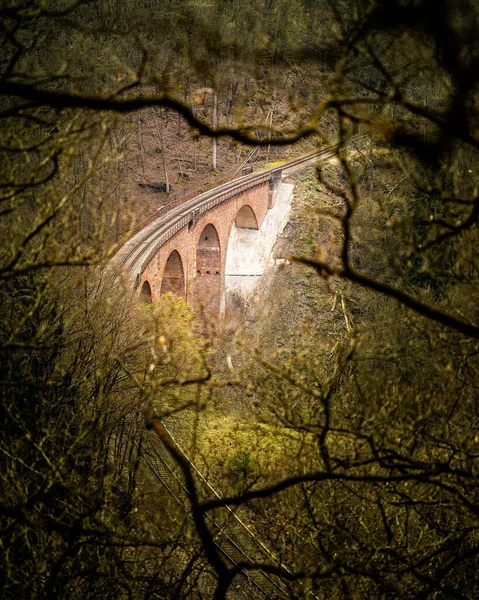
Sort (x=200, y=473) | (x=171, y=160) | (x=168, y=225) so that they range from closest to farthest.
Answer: (x=200, y=473)
(x=168, y=225)
(x=171, y=160)

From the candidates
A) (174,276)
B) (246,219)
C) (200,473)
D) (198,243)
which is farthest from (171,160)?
(200,473)

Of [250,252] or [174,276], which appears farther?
[250,252]

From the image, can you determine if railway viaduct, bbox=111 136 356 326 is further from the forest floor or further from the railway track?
the forest floor

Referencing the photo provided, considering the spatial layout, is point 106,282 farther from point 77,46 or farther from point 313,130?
point 313,130

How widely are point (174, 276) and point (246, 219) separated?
10657mm

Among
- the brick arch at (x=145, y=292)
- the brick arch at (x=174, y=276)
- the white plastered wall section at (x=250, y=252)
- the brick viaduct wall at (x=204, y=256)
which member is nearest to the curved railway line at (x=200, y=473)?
the brick viaduct wall at (x=204, y=256)

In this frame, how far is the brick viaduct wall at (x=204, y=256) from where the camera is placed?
21088mm

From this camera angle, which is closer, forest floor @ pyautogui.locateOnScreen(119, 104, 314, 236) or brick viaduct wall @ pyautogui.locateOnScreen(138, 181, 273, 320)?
brick viaduct wall @ pyautogui.locateOnScreen(138, 181, 273, 320)

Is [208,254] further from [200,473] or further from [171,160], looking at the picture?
[200,473]

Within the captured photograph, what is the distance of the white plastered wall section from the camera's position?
3262cm

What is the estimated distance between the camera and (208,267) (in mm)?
28391

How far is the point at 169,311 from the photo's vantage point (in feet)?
51.0

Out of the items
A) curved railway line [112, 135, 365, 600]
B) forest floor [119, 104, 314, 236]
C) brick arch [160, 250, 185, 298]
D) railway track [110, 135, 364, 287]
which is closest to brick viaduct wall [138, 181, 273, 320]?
brick arch [160, 250, 185, 298]

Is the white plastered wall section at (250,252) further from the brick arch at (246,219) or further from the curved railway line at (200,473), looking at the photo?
the curved railway line at (200,473)
